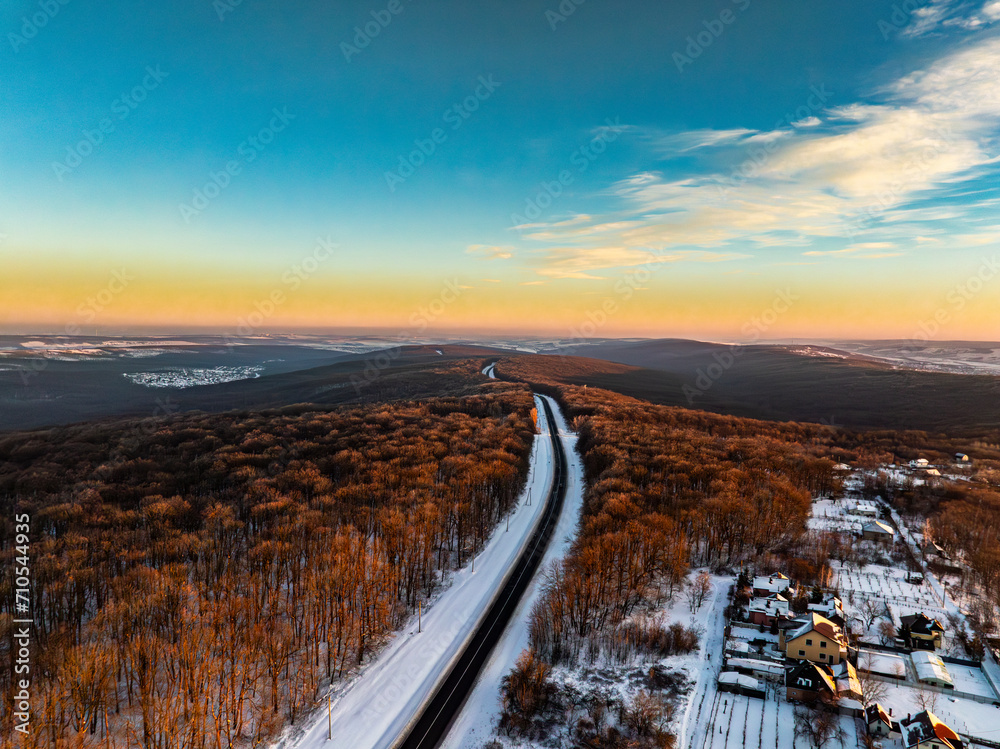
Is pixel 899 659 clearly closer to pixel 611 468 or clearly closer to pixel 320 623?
pixel 611 468

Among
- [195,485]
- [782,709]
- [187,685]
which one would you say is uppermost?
[195,485]

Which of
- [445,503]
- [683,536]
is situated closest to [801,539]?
[683,536]

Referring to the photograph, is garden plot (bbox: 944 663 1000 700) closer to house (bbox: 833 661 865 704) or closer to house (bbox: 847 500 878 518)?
house (bbox: 833 661 865 704)

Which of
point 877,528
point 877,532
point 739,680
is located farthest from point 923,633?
point 877,528

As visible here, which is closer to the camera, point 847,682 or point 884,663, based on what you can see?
point 847,682

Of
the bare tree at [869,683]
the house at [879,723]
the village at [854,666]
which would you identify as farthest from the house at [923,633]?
the house at [879,723]

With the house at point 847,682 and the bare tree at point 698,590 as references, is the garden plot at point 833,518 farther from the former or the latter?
the house at point 847,682

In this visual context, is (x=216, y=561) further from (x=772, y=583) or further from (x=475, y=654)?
(x=772, y=583)
